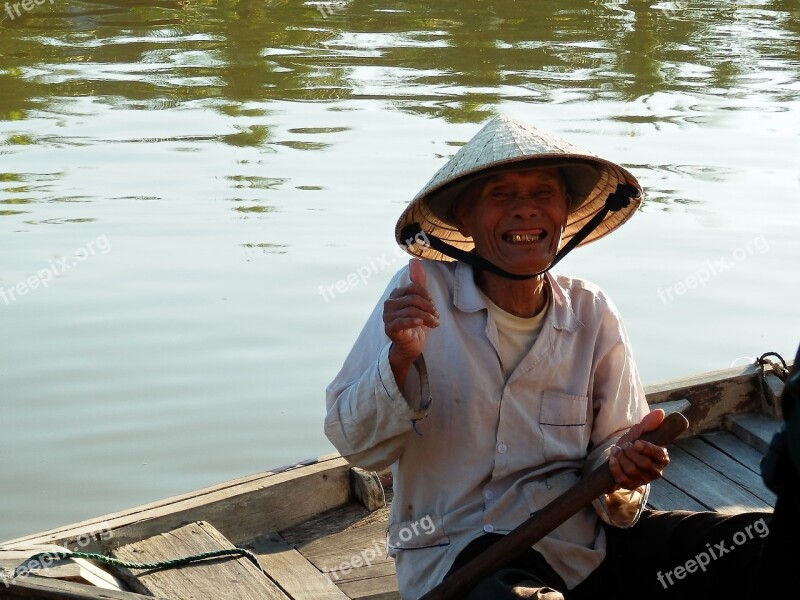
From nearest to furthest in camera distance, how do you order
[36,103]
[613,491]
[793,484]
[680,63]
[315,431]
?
1. [793,484]
2. [613,491]
3. [315,431]
4. [36,103]
5. [680,63]

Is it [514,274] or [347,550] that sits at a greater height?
[514,274]

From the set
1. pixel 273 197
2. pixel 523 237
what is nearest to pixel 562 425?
pixel 523 237

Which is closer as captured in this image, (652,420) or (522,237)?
(652,420)

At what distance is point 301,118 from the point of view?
27.0 feet

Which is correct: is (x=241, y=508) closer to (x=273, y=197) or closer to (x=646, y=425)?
(x=646, y=425)

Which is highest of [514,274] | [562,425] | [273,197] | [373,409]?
[514,274]

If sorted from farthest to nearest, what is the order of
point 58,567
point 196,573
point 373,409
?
point 196,573 → point 58,567 → point 373,409

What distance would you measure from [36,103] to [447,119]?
2.85 meters

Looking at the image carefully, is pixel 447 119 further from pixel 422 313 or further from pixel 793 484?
pixel 793 484

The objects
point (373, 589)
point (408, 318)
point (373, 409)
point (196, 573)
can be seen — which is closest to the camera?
point (408, 318)

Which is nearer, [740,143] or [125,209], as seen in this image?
[125,209]

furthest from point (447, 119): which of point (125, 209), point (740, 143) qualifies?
point (125, 209)

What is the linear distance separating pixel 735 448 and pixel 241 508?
133 centimetres

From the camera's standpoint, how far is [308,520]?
2.96 metres
